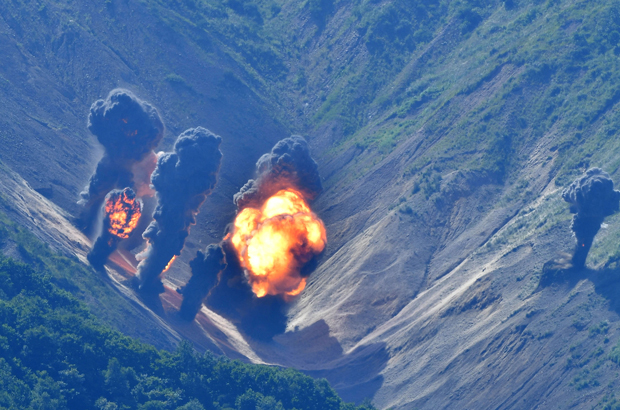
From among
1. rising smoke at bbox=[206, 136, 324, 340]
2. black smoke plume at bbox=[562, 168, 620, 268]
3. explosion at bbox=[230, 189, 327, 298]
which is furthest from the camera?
rising smoke at bbox=[206, 136, 324, 340]

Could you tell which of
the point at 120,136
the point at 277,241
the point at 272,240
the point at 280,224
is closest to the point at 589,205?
the point at 280,224

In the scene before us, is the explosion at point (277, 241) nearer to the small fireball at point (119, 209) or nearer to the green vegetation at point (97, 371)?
the small fireball at point (119, 209)

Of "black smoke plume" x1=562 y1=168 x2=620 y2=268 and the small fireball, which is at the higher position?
"black smoke plume" x1=562 y1=168 x2=620 y2=268

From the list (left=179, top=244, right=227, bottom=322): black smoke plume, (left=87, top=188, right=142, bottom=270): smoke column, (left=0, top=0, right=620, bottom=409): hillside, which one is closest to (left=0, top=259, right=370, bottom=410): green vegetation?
(left=87, top=188, right=142, bottom=270): smoke column

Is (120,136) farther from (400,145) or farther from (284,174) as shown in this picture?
(400,145)

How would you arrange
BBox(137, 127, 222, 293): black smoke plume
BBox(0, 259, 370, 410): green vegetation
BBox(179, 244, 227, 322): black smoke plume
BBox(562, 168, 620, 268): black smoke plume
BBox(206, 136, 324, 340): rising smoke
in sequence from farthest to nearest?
1. BBox(179, 244, 227, 322): black smoke plume
2. BBox(206, 136, 324, 340): rising smoke
3. BBox(137, 127, 222, 293): black smoke plume
4. BBox(562, 168, 620, 268): black smoke plume
5. BBox(0, 259, 370, 410): green vegetation

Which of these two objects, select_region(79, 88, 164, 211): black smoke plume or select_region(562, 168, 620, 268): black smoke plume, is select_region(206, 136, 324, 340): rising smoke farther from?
select_region(562, 168, 620, 268): black smoke plume
